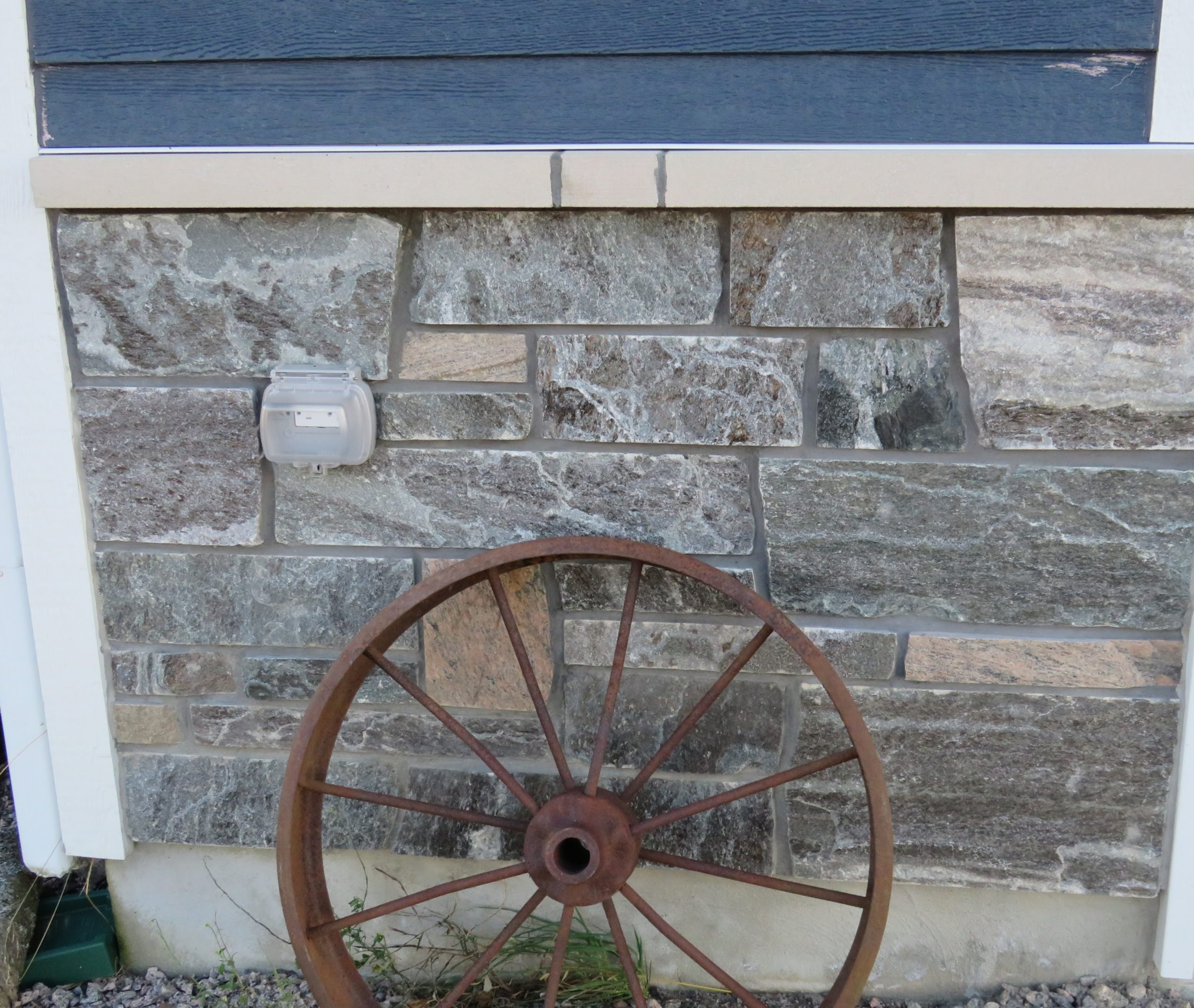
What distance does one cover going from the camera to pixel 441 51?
5.55ft

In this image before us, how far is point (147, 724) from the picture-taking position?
2018 millimetres

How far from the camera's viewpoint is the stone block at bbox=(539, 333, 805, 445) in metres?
1.73

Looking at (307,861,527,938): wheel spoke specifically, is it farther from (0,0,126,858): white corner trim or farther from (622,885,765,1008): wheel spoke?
(0,0,126,858): white corner trim

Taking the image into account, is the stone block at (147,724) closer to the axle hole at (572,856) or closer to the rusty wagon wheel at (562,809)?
the rusty wagon wheel at (562,809)

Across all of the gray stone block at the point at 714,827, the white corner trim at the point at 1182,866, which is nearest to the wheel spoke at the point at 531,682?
the gray stone block at the point at 714,827

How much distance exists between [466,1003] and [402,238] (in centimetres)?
156

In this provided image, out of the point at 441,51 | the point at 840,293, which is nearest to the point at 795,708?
the point at 840,293

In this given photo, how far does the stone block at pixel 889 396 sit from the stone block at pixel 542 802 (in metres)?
0.75

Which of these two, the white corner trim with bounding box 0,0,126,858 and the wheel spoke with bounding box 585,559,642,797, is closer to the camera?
the wheel spoke with bounding box 585,559,642,797

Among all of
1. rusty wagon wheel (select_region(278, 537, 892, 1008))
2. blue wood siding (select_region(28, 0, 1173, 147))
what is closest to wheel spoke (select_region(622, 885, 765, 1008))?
rusty wagon wheel (select_region(278, 537, 892, 1008))

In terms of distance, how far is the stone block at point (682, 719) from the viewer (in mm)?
1878

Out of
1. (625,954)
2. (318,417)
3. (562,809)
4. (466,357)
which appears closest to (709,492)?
(466,357)

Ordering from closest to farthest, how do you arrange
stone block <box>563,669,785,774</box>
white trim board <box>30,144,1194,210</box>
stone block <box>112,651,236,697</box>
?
1. white trim board <box>30,144,1194,210</box>
2. stone block <box>563,669,785,774</box>
3. stone block <box>112,651,236,697</box>

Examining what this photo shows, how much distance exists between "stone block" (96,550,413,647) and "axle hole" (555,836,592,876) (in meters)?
0.58
